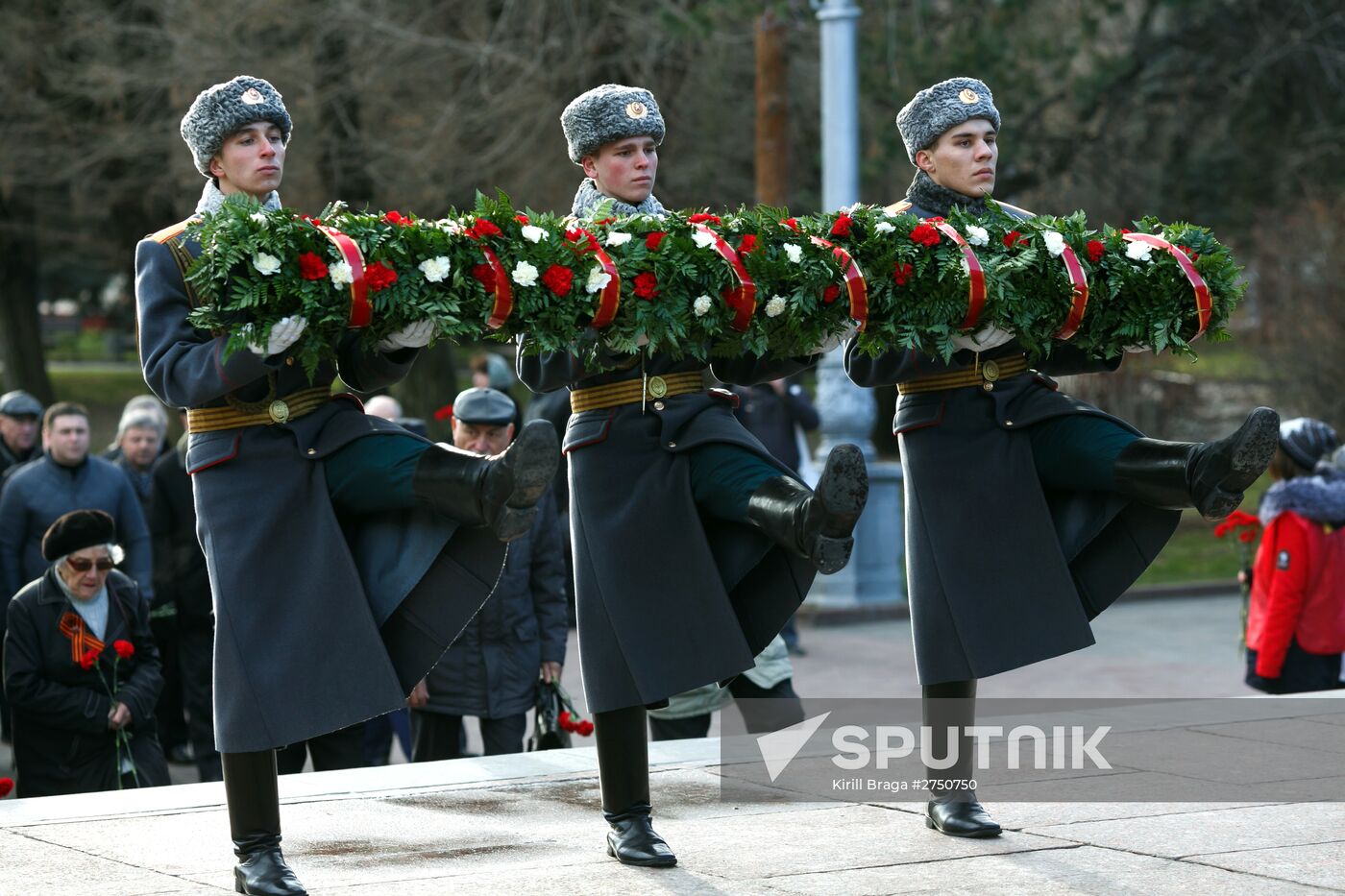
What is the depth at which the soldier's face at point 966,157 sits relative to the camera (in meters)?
5.92

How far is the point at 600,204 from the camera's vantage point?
5.55 m

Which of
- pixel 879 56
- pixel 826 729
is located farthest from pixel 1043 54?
pixel 826 729

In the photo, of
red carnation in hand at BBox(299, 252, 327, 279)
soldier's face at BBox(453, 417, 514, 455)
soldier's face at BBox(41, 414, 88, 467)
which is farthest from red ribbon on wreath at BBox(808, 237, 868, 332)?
soldier's face at BBox(41, 414, 88, 467)

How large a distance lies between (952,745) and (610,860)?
1107 millimetres

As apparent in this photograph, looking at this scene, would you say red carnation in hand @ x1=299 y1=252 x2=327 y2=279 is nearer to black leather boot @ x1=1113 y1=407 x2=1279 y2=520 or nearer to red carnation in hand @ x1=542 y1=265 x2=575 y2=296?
red carnation in hand @ x1=542 y1=265 x2=575 y2=296

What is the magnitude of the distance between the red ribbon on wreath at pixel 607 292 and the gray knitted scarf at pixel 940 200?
1179 millimetres

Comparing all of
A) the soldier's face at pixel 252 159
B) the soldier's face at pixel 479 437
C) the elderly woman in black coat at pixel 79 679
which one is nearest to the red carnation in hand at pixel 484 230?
the soldier's face at pixel 252 159

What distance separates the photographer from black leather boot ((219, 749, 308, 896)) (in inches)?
204

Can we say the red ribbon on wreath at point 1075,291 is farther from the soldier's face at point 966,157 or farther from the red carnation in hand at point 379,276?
the red carnation in hand at point 379,276

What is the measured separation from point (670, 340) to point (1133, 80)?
17.9 meters

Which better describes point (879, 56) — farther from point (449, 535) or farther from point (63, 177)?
point (449, 535)

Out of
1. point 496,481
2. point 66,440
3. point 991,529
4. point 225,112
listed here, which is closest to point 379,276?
point 496,481

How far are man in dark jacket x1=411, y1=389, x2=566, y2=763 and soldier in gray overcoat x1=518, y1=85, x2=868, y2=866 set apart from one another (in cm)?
221

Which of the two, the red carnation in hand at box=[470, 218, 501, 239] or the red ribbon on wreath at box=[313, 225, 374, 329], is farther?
the red carnation in hand at box=[470, 218, 501, 239]
